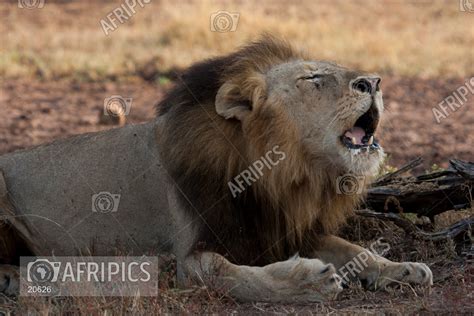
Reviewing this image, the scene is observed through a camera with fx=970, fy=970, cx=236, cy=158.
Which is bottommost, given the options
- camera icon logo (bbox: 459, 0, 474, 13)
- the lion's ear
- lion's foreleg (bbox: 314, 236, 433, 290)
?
lion's foreleg (bbox: 314, 236, 433, 290)

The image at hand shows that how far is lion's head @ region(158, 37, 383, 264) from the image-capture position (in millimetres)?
5395

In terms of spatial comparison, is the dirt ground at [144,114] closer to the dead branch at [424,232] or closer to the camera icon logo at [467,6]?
the dead branch at [424,232]

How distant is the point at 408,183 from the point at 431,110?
19.4 ft

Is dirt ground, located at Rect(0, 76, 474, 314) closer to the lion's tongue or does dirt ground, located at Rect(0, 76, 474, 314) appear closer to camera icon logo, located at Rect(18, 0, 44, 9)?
the lion's tongue

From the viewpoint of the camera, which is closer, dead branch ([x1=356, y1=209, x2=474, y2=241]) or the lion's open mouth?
the lion's open mouth

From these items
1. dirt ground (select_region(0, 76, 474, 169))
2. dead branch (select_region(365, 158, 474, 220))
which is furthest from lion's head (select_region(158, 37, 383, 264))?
dirt ground (select_region(0, 76, 474, 169))

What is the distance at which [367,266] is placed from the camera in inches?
222

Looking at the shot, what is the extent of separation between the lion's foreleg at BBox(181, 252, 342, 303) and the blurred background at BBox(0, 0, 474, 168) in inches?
184

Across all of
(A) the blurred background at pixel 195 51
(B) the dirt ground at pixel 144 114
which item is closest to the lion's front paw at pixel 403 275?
(B) the dirt ground at pixel 144 114

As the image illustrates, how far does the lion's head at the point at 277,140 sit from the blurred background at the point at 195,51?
424cm

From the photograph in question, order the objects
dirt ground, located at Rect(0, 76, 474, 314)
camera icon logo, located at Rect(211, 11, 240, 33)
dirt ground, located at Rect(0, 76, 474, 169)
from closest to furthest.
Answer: dirt ground, located at Rect(0, 76, 474, 314) → dirt ground, located at Rect(0, 76, 474, 169) → camera icon logo, located at Rect(211, 11, 240, 33)

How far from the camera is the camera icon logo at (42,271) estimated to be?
18.9 ft

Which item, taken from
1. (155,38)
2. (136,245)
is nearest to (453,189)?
(136,245)

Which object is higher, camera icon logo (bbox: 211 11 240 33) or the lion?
camera icon logo (bbox: 211 11 240 33)
